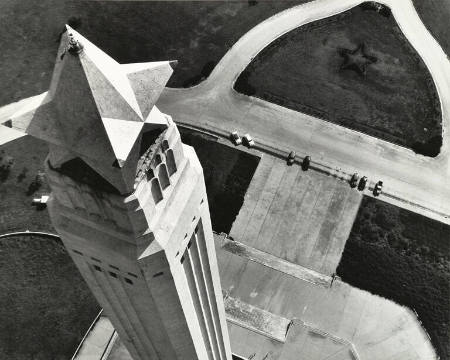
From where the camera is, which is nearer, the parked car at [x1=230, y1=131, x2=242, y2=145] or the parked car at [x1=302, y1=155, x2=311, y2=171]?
the parked car at [x1=302, y1=155, x2=311, y2=171]

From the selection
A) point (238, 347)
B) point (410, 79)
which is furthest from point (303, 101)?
point (238, 347)

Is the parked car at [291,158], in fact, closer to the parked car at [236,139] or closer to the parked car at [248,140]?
the parked car at [248,140]

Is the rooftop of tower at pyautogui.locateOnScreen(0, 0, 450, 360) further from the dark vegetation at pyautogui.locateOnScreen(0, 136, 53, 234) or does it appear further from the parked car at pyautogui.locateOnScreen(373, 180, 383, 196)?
the parked car at pyautogui.locateOnScreen(373, 180, 383, 196)

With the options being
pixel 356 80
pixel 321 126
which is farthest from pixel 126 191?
pixel 356 80

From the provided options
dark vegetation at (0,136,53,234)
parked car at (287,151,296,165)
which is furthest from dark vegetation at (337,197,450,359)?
dark vegetation at (0,136,53,234)

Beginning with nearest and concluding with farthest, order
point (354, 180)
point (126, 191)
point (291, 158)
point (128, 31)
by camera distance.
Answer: point (126, 191) < point (354, 180) < point (291, 158) < point (128, 31)

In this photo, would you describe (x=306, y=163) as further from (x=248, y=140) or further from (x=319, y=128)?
(x=248, y=140)

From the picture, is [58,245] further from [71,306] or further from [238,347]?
[238,347]
